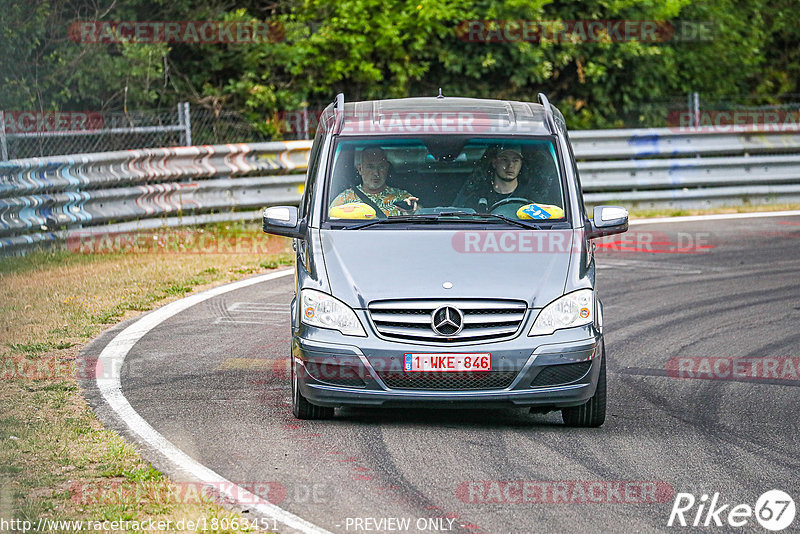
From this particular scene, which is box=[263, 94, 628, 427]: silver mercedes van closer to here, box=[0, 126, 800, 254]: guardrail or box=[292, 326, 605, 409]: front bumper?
box=[292, 326, 605, 409]: front bumper

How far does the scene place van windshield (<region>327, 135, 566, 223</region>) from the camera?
780 cm

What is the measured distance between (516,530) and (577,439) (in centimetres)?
167

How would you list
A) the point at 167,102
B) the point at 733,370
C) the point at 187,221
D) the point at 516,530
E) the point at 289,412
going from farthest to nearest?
the point at 167,102 < the point at 187,221 < the point at 733,370 < the point at 289,412 < the point at 516,530

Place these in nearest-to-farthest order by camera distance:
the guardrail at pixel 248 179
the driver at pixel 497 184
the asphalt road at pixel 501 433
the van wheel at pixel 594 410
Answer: the asphalt road at pixel 501 433, the van wheel at pixel 594 410, the driver at pixel 497 184, the guardrail at pixel 248 179

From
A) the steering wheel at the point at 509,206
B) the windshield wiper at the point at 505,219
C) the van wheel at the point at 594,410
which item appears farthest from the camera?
the steering wheel at the point at 509,206

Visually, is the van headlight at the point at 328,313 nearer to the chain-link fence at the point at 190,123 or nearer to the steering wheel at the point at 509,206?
the steering wheel at the point at 509,206

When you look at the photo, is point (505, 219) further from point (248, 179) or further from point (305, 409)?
point (248, 179)

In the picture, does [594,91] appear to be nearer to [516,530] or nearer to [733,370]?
[733,370]

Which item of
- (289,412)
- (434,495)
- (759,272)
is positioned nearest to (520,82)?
(759,272)

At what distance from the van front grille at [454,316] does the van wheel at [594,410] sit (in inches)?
27.2

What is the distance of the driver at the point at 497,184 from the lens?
25.8 feet

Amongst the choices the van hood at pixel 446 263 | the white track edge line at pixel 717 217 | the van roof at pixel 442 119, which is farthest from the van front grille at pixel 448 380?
the white track edge line at pixel 717 217

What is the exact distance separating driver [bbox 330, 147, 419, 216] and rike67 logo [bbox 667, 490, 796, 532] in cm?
278

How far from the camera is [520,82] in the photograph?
23.0 meters
